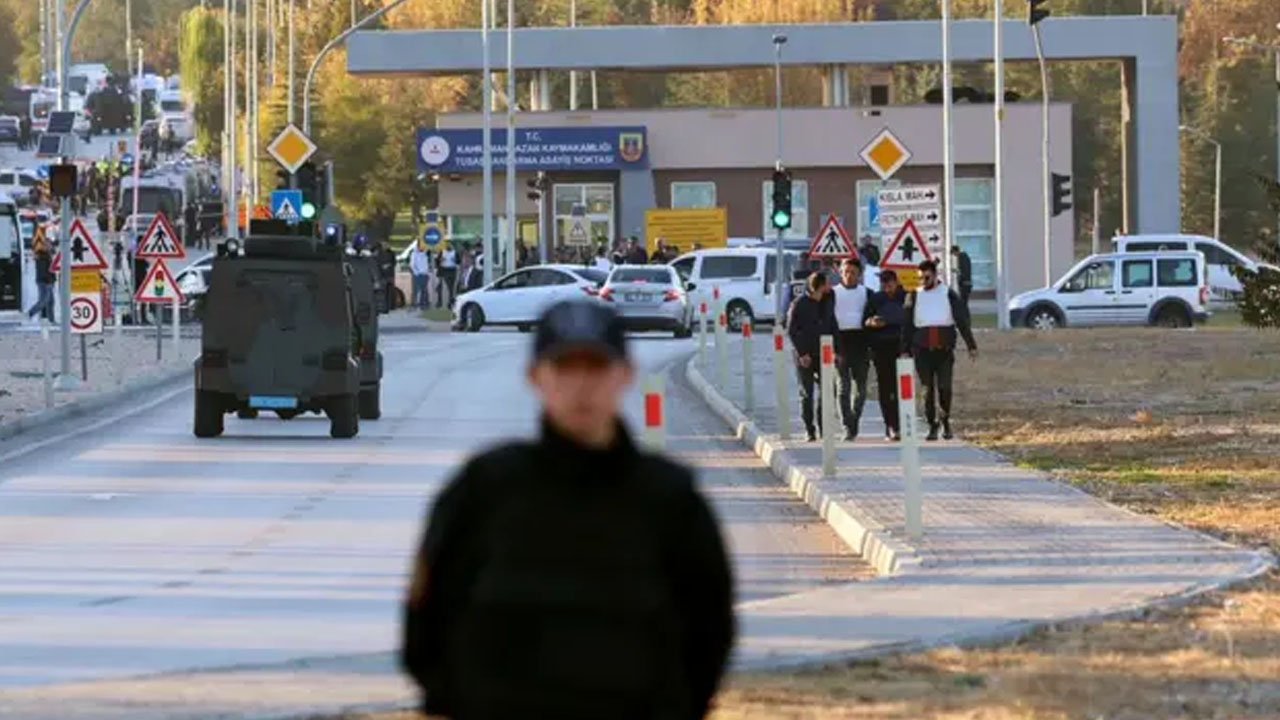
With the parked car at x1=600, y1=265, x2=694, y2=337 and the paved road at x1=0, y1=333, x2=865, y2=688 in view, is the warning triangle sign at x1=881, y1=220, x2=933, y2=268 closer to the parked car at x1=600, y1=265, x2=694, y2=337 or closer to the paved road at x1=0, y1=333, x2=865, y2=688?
the paved road at x1=0, y1=333, x2=865, y2=688

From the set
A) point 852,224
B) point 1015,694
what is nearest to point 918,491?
point 1015,694

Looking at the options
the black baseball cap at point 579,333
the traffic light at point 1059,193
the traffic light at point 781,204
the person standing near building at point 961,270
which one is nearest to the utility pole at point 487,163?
the traffic light at point 1059,193

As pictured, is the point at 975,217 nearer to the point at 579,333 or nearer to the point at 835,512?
the point at 835,512

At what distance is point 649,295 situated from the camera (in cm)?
5653

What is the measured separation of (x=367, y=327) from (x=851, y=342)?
Answer: 682cm

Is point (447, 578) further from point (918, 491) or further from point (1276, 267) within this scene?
point (1276, 267)

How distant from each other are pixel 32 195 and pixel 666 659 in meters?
112

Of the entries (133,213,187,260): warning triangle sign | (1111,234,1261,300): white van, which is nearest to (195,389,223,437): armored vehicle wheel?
(133,213,187,260): warning triangle sign

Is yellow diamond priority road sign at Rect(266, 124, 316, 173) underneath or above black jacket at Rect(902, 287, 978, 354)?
above

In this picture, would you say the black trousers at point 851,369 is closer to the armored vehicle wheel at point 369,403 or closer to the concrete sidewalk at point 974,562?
the concrete sidewalk at point 974,562

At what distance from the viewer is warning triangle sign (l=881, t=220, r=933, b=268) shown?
29891 millimetres

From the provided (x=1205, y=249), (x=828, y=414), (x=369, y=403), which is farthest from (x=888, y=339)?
(x=1205, y=249)

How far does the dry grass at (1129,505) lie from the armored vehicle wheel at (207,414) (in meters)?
7.74

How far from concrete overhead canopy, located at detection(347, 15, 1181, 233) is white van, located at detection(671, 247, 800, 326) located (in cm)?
2002
